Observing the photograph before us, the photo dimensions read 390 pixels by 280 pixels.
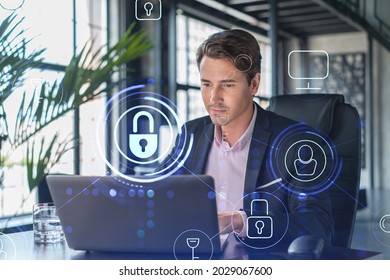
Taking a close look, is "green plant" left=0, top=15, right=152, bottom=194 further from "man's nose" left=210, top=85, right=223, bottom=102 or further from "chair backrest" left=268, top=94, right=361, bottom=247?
"chair backrest" left=268, top=94, right=361, bottom=247

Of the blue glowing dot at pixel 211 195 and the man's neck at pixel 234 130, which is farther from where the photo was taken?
the man's neck at pixel 234 130

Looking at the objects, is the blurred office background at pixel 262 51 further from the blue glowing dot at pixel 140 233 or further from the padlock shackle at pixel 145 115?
the blue glowing dot at pixel 140 233

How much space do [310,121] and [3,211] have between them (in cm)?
66

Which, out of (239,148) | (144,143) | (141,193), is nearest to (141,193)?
(141,193)

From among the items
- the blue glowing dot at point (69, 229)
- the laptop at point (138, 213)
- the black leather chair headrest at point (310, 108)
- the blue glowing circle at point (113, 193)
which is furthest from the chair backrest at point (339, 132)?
the blue glowing dot at point (69, 229)

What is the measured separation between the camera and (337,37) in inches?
37.1

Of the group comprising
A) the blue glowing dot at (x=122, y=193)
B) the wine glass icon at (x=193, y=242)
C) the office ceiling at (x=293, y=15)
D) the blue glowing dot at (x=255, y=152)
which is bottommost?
the wine glass icon at (x=193, y=242)

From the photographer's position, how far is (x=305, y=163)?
0.93 meters

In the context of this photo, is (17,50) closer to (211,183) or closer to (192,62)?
(192,62)

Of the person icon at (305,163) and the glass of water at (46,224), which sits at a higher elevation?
the person icon at (305,163)

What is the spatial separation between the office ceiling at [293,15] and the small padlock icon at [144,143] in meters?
0.25

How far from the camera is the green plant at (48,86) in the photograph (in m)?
0.94

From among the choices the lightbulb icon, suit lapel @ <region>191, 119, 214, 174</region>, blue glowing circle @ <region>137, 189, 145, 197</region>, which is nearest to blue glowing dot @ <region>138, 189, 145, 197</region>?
blue glowing circle @ <region>137, 189, 145, 197</region>
